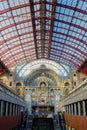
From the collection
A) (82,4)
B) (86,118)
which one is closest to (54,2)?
(82,4)

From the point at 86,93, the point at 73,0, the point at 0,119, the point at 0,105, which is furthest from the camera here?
the point at 73,0

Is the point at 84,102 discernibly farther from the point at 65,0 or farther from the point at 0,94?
the point at 65,0

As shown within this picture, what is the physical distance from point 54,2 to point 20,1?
6737mm

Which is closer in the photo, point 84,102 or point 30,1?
point 84,102

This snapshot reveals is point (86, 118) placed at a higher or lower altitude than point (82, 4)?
lower

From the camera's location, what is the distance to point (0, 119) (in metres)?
36.0

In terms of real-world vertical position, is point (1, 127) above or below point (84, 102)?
below

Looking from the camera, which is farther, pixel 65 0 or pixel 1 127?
pixel 65 0

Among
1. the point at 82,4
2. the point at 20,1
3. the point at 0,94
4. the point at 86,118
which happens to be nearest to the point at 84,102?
the point at 86,118

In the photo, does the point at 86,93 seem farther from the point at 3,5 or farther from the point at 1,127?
the point at 3,5

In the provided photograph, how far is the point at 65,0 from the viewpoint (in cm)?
4831

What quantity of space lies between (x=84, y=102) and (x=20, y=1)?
24.3 metres

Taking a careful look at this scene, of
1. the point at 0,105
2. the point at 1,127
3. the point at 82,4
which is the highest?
the point at 82,4

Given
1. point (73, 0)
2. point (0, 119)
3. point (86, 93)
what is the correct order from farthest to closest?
point (73, 0) < point (0, 119) < point (86, 93)
